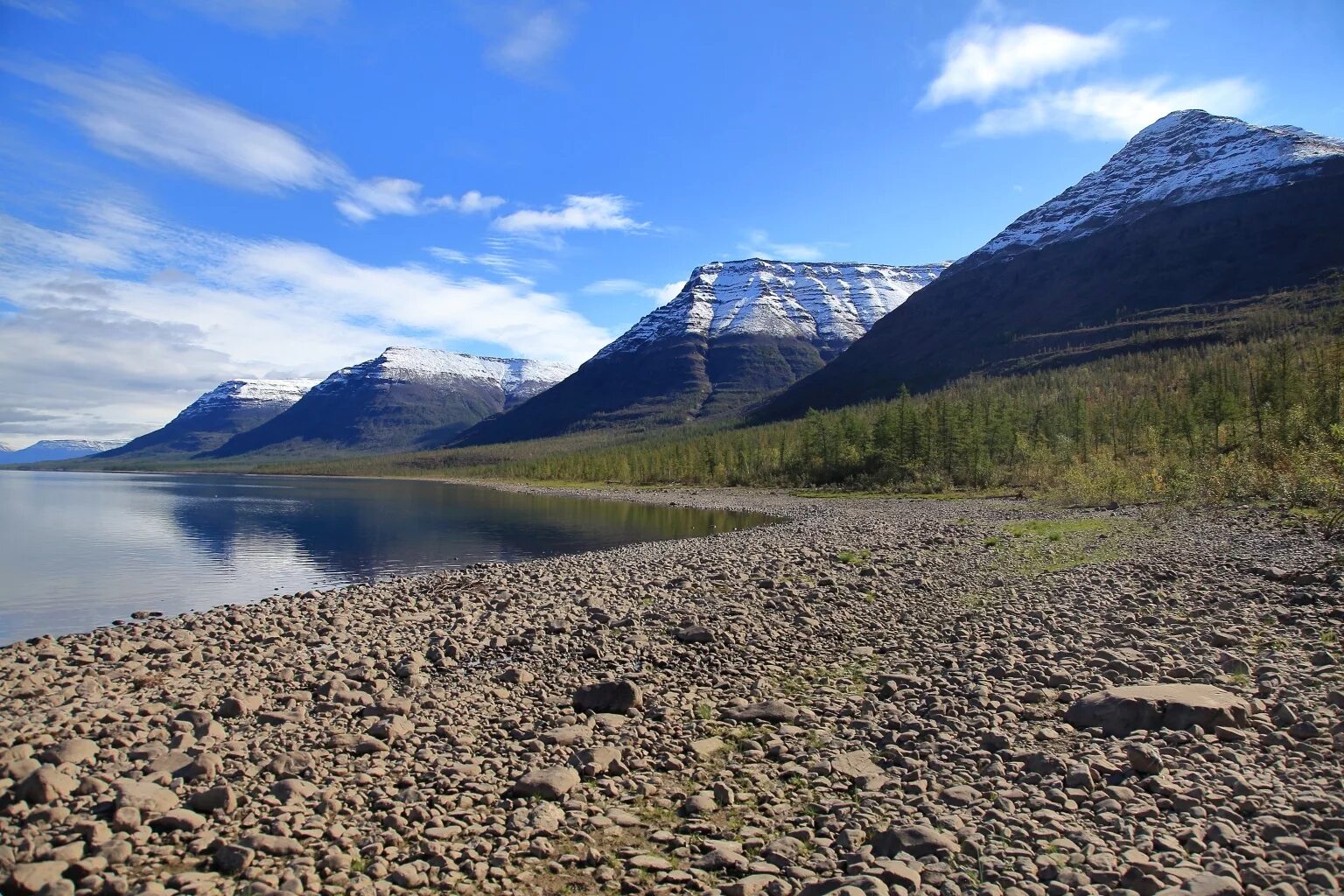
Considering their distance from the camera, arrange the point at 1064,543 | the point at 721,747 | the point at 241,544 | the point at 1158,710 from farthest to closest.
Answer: the point at 241,544 → the point at 1064,543 → the point at 721,747 → the point at 1158,710

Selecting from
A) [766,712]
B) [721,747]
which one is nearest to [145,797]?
[721,747]

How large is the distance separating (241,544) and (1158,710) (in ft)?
194

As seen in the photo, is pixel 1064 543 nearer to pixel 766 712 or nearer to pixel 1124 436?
pixel 766 712

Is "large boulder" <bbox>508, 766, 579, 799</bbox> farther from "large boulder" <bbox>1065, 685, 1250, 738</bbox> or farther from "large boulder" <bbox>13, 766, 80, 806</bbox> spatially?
"large boulder" <bbox>1065, 685, 1250, 738</bbox>

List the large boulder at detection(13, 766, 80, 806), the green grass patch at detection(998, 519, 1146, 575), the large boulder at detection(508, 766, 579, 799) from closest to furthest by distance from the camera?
the large boulder at detection(13, 766, 80, 806)
the large boulder at detection(508, 766, 579, 799)
the green grass patch at detection(998, 519, 1146, 575)

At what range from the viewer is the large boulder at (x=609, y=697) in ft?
43.2

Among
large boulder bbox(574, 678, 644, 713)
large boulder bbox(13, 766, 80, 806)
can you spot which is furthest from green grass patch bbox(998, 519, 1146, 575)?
large boulder bbox(13, 766, 80, 806)

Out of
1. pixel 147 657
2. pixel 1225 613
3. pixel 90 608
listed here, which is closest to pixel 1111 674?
pixel 1225 613

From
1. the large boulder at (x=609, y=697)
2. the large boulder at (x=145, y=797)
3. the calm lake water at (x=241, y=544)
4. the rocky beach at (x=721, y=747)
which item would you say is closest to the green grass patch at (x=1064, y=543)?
the rocky beach at (x=721, y=747)

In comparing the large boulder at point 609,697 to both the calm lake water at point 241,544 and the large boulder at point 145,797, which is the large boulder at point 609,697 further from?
the calm lake water at point 241,544

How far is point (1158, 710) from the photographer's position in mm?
Result: 10266

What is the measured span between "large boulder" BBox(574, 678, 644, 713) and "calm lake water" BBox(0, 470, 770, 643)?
22.4m

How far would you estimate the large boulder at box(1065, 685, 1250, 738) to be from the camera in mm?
9938

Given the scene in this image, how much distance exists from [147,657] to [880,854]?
19164 millimetres
